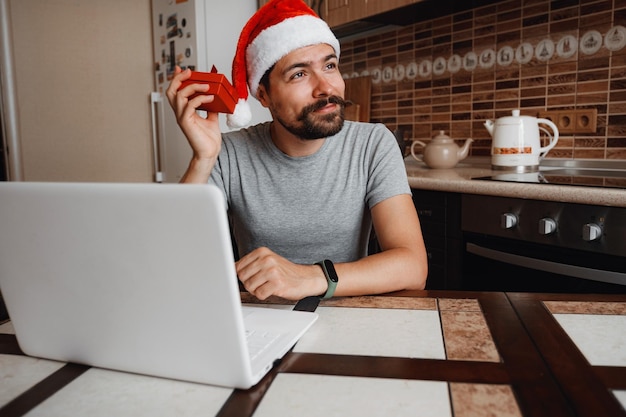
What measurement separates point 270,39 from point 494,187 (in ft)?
2.68

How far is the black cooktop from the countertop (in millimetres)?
51

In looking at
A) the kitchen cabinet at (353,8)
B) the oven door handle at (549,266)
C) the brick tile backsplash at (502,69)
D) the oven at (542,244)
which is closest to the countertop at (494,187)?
the oven at (542,244)

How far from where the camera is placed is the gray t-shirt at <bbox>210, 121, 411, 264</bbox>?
4.56ft

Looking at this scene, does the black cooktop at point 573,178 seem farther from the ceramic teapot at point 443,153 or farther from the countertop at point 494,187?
the ceramic teapot at point 443,153

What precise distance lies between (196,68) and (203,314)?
8.09 ft

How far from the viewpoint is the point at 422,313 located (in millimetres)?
802

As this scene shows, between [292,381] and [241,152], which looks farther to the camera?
[241,152]

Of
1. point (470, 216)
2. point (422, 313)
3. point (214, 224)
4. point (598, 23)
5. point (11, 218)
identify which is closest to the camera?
point (214, 224)

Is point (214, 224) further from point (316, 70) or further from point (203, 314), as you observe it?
point (316, 70)

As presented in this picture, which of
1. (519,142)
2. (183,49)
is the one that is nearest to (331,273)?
(519,142)

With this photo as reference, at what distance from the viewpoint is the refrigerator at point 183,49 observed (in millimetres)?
2783

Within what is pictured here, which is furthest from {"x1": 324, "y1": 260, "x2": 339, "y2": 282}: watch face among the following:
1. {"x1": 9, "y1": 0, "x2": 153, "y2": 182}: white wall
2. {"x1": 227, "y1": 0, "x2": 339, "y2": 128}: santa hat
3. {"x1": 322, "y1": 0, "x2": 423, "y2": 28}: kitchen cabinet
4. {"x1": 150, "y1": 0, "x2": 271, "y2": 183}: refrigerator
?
{"x1": 9, "y1": 0, "x2": 153, "y2": 182}: white wall

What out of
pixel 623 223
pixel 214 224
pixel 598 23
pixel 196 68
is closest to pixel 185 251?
pixel 214 224

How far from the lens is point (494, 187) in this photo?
164cm
